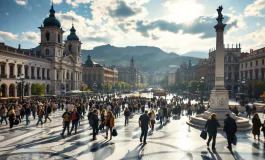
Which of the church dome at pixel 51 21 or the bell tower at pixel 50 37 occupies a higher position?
the church dome at pixel 51 21

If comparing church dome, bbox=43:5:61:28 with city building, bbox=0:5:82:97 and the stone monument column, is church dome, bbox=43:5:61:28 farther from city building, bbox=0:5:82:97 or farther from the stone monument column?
the stone monument column

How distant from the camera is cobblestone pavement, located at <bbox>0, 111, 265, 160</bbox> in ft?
31.3

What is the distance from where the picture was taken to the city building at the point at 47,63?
4466cm

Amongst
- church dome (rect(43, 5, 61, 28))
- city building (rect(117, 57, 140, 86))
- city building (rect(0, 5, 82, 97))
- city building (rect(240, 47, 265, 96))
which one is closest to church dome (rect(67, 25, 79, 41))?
city building (rect(0, 5, 82, 97))

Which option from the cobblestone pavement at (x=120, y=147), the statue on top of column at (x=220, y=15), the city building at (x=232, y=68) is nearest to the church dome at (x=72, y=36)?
the city building at (x=232, y=68)

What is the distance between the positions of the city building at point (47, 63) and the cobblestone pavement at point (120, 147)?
29.5 meters

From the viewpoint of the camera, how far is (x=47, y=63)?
62.2 metres

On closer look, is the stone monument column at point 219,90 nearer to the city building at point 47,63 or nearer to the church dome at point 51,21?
the city building at point 47,63

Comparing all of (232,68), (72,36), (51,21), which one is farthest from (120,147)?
(72,36)

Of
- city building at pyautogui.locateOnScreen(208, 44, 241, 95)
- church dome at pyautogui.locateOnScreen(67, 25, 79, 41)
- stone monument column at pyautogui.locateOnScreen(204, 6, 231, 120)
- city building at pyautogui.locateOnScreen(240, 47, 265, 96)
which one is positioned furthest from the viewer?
church dome at pyautogui.locateOnScreen(67, 25, 79, 41)

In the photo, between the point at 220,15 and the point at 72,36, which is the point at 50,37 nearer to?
the point at 72,36

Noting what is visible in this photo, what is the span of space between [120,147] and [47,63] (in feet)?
187

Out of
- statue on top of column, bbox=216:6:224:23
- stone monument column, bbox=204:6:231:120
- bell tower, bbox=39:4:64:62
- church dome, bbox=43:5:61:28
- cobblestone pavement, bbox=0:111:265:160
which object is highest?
church dome, bbox=43:5:61:28

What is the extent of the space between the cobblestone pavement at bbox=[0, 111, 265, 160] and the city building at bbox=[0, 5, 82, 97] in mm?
29540
